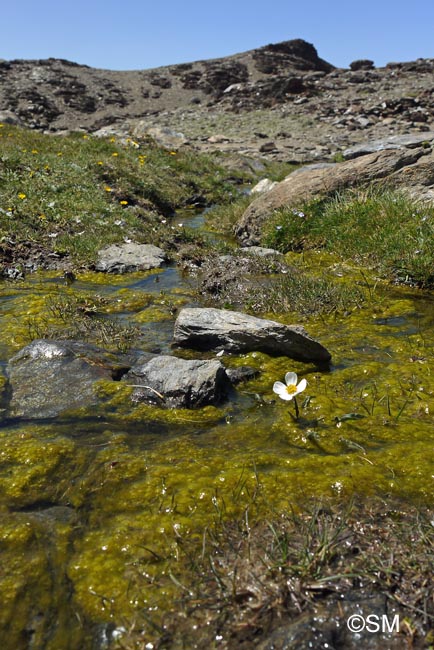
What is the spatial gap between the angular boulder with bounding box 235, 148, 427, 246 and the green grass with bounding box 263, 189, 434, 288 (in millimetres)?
443

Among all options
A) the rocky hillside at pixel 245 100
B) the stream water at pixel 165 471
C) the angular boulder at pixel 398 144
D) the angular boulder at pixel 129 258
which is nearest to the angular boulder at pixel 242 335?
the stream water at pixel 165 471

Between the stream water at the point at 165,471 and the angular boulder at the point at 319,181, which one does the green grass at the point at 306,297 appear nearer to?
the stream water at the point at 165,471

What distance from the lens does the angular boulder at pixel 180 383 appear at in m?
3.88

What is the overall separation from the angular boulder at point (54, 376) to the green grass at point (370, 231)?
431cm

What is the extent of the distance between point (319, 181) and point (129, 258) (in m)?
4.29

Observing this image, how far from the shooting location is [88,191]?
11.0 meters

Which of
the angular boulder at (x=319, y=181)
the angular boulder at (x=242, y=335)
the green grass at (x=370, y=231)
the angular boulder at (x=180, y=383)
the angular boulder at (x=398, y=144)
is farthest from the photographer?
the angular boulder at (x=398, y=144)

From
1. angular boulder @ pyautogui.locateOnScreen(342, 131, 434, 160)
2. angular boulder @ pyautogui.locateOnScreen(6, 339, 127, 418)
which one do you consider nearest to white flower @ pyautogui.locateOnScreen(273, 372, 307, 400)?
angular boulder @ pyautogui.locateOnScreen(6, 339, 127, 418)

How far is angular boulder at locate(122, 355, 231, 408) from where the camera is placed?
388cm

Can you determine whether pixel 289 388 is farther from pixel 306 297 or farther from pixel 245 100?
pixel 245 100

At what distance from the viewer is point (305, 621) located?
1994 millimetres

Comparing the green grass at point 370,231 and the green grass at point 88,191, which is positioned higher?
the green grass at point 88,191

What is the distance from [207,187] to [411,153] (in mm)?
8089

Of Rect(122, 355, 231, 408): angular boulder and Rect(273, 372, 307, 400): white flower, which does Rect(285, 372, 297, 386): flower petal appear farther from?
Rect(122, 355, 231, 408): angular boulder
